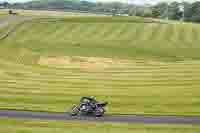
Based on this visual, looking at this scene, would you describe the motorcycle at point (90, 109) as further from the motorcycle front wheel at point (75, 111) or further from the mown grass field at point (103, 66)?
the mown grass field at point (103, 66)

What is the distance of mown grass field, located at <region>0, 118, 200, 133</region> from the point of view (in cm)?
2616

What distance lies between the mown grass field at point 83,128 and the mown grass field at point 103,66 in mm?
3746

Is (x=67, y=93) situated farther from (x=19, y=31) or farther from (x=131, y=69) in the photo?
(x=19, y=31)

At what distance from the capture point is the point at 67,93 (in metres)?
37.7

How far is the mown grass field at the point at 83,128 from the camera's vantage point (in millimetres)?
26156

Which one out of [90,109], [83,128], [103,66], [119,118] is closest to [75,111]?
[90,109]

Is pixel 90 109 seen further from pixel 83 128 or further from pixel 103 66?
pixel 103 66

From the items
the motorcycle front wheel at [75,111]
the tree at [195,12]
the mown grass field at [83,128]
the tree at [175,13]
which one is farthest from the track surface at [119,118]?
the tree at [175,13]

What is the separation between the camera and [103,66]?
2199 inches

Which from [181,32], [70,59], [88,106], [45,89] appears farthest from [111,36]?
[88,106]

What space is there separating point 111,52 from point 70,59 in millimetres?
8809

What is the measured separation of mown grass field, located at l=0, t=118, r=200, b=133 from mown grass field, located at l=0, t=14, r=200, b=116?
375 centimetres

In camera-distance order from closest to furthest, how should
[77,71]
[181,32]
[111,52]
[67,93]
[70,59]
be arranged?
[67,93] → [77,71] → [70,59] → [111,52] → [181,32]

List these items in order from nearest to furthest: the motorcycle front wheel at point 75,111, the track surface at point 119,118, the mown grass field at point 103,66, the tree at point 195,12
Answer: the track surface at point 119,118 < the motorcycle front wheel at point 75,111 < the mown grass field at point 103,66 < the tree at point 195,12
